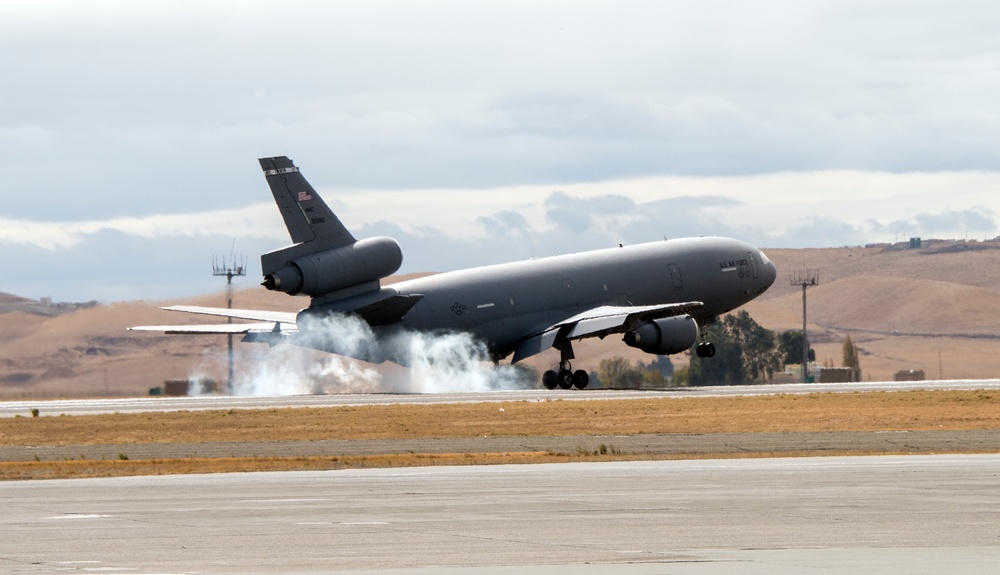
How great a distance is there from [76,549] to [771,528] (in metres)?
9.31

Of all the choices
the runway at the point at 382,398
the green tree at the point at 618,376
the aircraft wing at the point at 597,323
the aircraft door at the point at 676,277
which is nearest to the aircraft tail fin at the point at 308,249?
the runway at the point at 382,398

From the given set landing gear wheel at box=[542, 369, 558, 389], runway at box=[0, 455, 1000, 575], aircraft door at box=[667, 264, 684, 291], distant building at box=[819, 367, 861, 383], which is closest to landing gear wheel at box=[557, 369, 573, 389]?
landing gear wheel at box=[542, 369, 558, 389]

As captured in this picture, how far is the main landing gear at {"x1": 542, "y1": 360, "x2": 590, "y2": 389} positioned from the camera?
78875 mm

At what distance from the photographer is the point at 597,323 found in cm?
7712

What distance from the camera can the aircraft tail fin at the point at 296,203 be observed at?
69562mm

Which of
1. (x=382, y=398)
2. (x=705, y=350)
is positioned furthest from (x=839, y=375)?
(x=382, y=398)

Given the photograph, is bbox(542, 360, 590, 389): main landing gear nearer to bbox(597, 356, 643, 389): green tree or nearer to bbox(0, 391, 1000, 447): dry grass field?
bbox(0, 391, 1000, 447): dry grass field

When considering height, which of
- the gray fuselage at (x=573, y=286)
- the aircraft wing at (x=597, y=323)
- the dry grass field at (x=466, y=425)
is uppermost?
the gray fuselage at (x=573, y=286)

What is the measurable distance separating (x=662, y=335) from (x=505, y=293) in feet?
25.0

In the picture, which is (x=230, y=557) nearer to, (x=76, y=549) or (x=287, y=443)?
(x=76, y=549)

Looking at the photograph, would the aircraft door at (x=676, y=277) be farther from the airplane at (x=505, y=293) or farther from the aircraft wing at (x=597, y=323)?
the aircraft wing at (x=597, y=323)

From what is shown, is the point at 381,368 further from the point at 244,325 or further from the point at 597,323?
the point at 597,323

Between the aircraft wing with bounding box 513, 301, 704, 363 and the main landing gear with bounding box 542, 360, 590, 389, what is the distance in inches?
67.8

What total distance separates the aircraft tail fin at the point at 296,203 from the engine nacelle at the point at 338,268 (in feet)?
2.92
